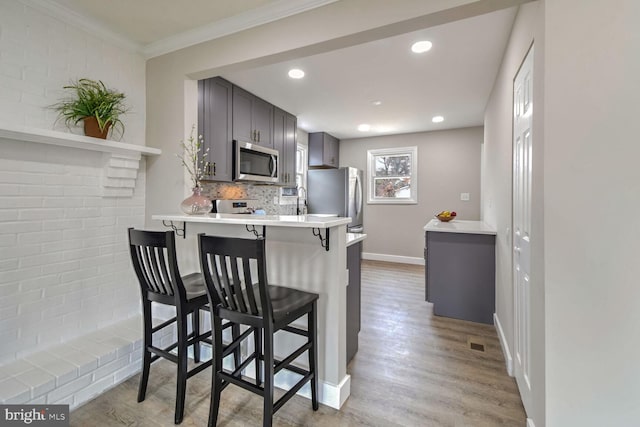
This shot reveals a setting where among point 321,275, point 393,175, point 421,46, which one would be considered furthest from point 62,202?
point 393,175

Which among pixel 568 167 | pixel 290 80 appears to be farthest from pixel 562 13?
pixel 290 80

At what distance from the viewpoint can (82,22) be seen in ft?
6.57

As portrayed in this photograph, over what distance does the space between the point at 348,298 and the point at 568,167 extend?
4.73ft

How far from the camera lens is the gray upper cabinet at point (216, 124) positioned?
2797 mm

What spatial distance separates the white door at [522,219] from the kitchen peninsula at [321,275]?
0.97 meters

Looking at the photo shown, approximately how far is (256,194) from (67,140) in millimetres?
2387

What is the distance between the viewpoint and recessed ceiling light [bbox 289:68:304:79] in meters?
2.78

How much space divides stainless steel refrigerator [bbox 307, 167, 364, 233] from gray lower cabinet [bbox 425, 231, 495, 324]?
2.16 metres

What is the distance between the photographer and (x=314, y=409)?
1.64 metres

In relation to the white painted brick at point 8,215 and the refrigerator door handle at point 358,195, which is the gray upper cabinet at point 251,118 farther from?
the refrigerator door handle at point 358,195

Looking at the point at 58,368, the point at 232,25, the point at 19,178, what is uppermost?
the point at 232,25

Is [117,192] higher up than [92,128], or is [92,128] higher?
[92,128]

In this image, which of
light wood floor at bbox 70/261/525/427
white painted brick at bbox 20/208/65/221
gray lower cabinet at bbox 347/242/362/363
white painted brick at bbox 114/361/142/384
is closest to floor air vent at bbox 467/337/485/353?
light wood floor at bbox 70/261/525/427

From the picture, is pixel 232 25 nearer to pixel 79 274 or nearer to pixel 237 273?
pixel 237 273
